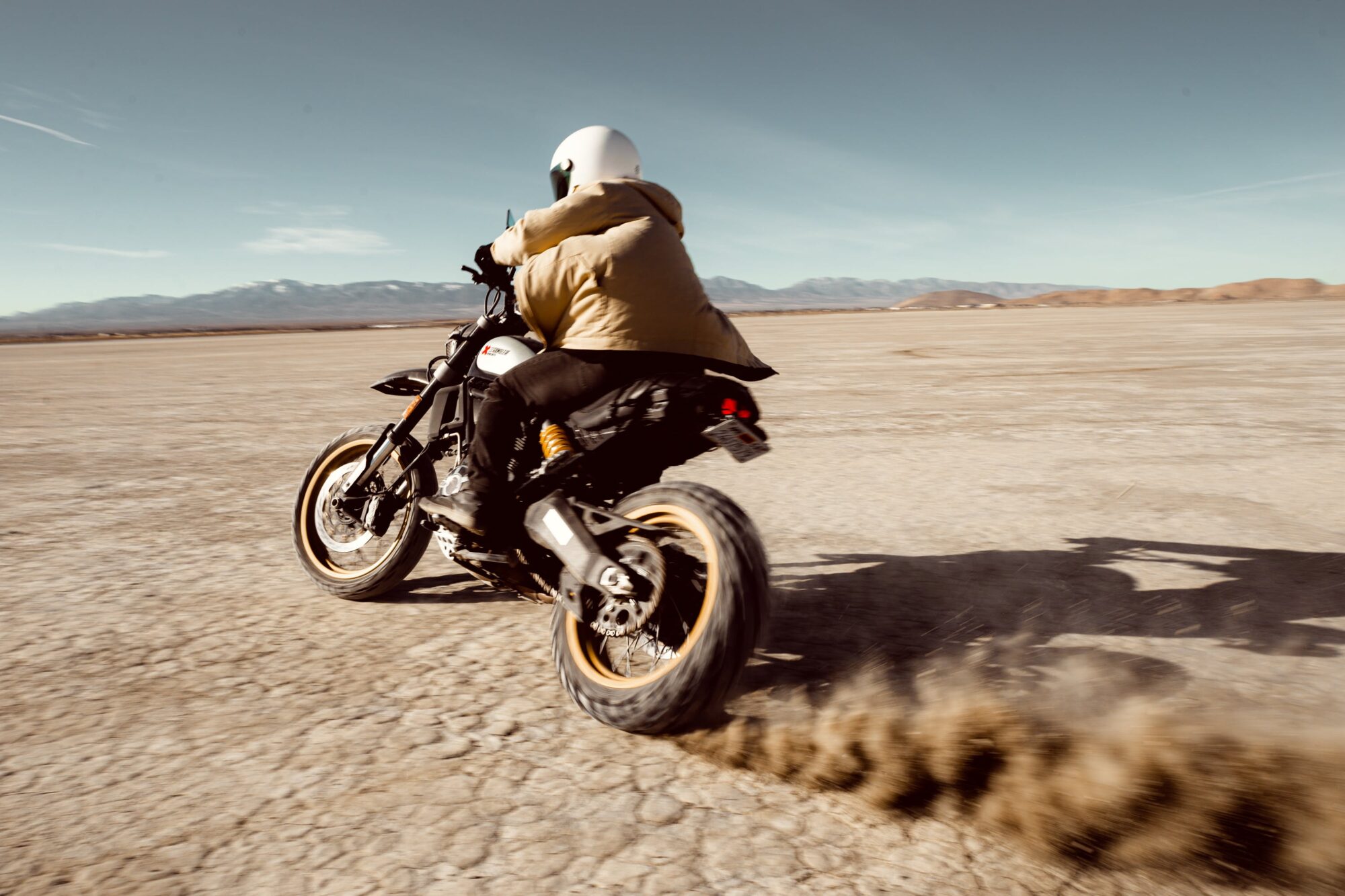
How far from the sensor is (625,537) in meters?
3.09

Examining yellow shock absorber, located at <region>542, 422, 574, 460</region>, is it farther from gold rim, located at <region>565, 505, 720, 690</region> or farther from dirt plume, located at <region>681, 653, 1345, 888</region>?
dirt plume, located at <region>681, 653, 1345, 888</region>

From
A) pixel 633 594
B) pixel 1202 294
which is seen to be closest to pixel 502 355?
pixel 633 594

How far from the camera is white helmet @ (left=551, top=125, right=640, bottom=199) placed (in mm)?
3570

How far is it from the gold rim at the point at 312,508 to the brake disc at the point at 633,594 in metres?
1.85

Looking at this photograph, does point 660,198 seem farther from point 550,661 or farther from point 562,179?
point 550,661

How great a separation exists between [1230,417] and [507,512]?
901cm

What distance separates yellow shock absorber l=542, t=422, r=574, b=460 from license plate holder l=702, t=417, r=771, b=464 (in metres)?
0.57

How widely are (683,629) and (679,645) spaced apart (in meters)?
0.07

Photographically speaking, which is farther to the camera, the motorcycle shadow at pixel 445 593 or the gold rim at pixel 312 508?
the gold rim at pixel 312 508

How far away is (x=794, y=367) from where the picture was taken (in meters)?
19.0

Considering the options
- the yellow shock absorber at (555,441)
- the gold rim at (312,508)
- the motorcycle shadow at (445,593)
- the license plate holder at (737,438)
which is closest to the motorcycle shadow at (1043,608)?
the license plate holder at (737,438)

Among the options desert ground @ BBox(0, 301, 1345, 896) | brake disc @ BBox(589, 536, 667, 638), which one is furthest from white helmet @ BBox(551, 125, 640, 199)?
desert ground @ BBox(0, 301, 1345, 896)

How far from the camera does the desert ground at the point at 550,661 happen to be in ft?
7.26

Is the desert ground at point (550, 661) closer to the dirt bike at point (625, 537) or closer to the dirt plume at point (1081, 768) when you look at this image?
the dirt plume at point (1081, 768)
